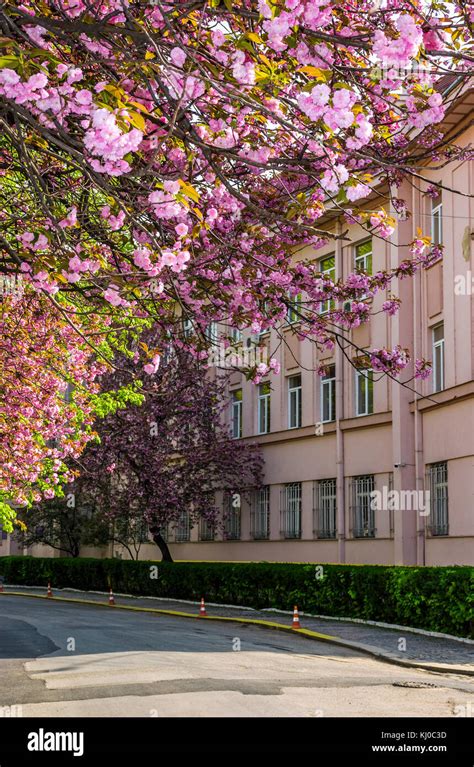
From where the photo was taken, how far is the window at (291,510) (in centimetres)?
3309

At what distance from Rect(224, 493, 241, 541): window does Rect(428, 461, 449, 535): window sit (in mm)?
11892

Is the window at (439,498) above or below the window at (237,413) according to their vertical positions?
below

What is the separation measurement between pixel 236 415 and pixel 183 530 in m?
5.78

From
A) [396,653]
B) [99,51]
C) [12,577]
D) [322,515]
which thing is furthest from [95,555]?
[99,51]

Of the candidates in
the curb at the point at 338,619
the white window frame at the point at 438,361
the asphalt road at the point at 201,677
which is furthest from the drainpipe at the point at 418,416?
the asphalt road at the point at 201,677

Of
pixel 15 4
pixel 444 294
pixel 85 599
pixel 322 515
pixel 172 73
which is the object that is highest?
pixel 444 294

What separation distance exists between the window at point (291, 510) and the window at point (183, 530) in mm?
Answer: 6754

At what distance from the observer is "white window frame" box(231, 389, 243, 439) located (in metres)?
38.0

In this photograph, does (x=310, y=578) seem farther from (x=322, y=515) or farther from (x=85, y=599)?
(x=85, y=599)

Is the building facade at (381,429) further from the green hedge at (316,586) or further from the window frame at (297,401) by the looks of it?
the green hedge at (316,586)

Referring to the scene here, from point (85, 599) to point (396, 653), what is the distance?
19846 millimetres

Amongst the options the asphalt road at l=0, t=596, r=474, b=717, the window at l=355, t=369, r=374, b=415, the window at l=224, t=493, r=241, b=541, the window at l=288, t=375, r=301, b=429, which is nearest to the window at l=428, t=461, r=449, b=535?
the window at l=355, t=369, r=374, b=415

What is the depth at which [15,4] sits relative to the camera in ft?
23.2

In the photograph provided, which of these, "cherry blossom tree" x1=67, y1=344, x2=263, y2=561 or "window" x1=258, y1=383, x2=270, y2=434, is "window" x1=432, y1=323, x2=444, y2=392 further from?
"window" x1=258, y1=383, x2=270, y2=434
